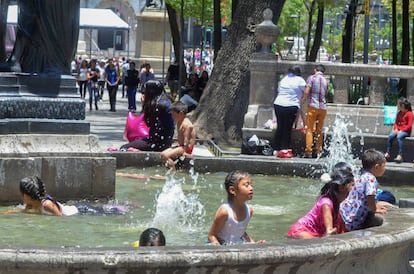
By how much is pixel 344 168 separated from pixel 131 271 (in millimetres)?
3195

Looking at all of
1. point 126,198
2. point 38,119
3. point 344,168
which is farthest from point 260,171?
point 344,168

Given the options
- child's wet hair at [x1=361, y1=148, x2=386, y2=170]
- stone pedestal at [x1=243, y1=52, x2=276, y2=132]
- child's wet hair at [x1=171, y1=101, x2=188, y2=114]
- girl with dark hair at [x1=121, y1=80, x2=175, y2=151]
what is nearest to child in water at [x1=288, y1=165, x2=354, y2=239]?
child's wet hair at [x1=361, y1=148, x2=386, y2=170]

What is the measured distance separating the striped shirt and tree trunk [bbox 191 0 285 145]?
3721 mm

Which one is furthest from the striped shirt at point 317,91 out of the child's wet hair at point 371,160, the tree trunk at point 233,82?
the child's wet hair at point 371,160

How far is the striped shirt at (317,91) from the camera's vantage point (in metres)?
19.6

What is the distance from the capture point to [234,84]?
922 inches

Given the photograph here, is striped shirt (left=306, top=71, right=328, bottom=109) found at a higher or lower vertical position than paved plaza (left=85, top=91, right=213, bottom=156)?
higher

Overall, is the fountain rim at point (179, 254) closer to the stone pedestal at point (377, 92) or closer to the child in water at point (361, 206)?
the child in water at point (361, 206)

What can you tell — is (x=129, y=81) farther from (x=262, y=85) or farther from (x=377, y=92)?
(x=377, y=92)

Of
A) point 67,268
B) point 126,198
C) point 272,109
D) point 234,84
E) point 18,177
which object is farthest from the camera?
point 234,84

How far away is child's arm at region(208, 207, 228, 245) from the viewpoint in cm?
846

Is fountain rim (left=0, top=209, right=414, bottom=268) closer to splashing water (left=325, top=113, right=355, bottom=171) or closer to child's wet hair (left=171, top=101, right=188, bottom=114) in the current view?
child's wet hair (left=171, top=101, right=188, bottom=114)

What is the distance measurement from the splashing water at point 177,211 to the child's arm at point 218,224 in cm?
198

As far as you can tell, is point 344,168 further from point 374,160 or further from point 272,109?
point 272,109
